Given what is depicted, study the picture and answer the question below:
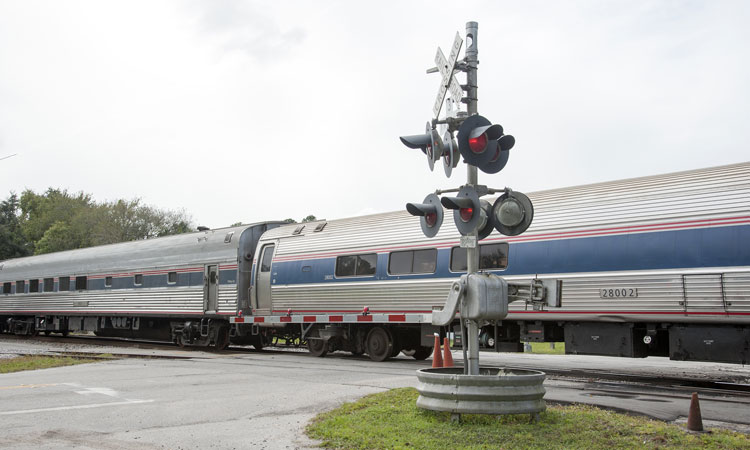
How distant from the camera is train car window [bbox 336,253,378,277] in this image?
57.6 feet

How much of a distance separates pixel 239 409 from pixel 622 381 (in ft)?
23.4

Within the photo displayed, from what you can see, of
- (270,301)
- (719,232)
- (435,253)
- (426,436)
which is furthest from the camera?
(270,301)

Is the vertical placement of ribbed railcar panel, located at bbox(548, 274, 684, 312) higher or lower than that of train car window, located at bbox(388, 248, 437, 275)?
lower

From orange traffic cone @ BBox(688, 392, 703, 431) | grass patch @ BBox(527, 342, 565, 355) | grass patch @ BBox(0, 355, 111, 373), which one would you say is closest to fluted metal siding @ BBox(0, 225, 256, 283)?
grass patch @ BBox(0, 355, 111, 373)

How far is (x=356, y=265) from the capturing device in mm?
17938

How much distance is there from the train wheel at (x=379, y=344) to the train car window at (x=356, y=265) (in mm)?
1499

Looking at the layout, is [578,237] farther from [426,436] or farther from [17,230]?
[17,230]

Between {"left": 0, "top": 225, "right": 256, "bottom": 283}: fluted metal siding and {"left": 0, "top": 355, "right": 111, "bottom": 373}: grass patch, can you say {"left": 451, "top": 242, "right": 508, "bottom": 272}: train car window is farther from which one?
{"left": 0, "top": 355, "right": 111, "bottom": 373}: grass patch

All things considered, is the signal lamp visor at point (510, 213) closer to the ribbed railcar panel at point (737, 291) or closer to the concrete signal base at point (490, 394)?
the concrete signal base at point (490, 394)

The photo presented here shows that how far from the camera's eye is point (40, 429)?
8203 mm

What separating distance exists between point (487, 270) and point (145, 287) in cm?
1526

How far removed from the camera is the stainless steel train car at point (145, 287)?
2217 centimetres

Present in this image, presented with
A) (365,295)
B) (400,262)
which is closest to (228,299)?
(365,295)

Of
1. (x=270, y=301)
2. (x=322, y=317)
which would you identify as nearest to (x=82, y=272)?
(x=270, y=301)
